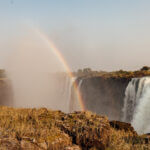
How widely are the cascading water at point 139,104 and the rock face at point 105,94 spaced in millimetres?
2784

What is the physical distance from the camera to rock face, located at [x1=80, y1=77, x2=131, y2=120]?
31975 millimetres

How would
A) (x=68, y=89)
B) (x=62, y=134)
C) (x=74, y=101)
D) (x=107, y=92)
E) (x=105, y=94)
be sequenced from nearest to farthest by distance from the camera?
(x=62, y=134) → (x=107, y=92) → (x=105, y=94) → (x=74, y=101) → (x=68, y=89)

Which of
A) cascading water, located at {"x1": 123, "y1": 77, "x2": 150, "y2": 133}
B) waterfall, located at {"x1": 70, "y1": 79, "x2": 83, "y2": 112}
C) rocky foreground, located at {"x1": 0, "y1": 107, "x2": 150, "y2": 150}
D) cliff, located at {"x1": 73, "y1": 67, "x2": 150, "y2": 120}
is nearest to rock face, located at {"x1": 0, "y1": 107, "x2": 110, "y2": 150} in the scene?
rocky foreground, located at {"x1": 0, "y1": 107, "x2": 150, "y2": 150}

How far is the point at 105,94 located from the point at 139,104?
37.6 feet

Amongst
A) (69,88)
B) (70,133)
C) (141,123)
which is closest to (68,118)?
(70,133)

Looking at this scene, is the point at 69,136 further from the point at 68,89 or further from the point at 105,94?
the point at 68,89

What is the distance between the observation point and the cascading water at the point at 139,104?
23.9 metres

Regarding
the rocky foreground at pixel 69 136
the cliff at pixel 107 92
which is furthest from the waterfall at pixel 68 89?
the rocky foreground at pixel 69 136

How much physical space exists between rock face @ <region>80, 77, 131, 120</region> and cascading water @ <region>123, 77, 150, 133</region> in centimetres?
278

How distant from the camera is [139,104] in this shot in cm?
2553

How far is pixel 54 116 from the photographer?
26.8 feet

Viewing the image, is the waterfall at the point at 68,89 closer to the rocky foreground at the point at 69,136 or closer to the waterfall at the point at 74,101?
the waterfall at the point at 74,101

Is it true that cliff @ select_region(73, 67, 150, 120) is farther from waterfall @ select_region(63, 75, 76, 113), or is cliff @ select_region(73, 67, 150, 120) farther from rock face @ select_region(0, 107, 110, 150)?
rock face @ select_region(0, 107, 110, 150)

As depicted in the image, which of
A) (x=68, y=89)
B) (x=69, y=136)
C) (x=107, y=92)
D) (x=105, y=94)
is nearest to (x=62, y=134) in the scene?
(x=69, y=136)
